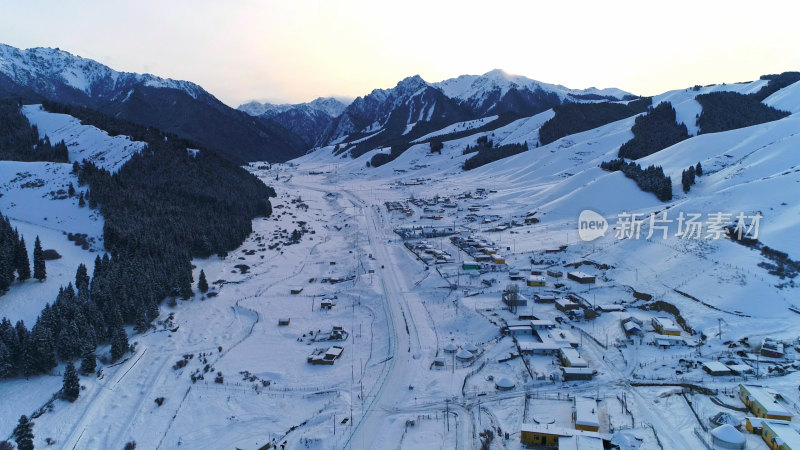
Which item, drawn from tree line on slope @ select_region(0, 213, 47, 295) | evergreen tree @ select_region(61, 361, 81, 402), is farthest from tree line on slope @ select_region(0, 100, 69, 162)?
evergreen tree @ select_region(61, 361, 81, 402)

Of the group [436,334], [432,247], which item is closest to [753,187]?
[432,247]

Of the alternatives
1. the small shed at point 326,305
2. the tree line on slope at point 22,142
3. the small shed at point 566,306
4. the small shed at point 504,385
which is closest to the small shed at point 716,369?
the small shed at point 504,385

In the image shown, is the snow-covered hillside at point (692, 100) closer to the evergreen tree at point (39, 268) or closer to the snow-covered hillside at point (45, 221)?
the snow-covered hillside at point (45, 221)

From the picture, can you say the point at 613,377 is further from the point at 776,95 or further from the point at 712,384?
the point at 776,95

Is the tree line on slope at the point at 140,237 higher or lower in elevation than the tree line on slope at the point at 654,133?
lower

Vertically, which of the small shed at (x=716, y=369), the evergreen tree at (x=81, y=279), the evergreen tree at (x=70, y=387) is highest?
the evergreen tree at (x=81, y=279)

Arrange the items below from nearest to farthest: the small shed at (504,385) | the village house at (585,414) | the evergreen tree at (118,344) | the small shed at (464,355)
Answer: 1. the village house at (585,414)
2. the small shed at (504,385)
3. the small shed at (464,355)
4. the evergreen tree at (118,344)
